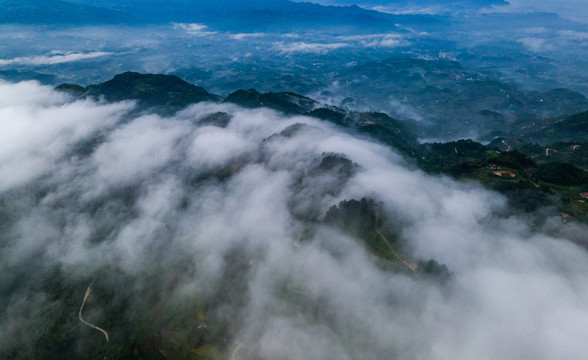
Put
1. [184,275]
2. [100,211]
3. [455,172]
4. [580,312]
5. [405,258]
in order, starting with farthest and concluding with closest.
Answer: [100,211], [455,172], [184,275], [405,258], [580,312]

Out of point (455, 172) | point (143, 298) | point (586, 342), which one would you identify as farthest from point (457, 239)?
point (143, 298)

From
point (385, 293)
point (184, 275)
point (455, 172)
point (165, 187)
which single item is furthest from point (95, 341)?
point (455, 172)

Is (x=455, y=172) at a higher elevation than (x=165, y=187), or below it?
higher

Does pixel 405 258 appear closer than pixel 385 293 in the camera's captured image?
No

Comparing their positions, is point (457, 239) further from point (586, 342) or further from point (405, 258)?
point (586, 342)

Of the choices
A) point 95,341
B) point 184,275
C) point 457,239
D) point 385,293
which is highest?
point 457,239

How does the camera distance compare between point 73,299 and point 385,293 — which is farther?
point 73,299

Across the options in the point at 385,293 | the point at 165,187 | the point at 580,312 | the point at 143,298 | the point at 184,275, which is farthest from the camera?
the point at 165,187

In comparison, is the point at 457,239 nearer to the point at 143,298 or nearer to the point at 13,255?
the point at 143,298

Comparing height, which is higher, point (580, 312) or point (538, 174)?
point (538, 174)
